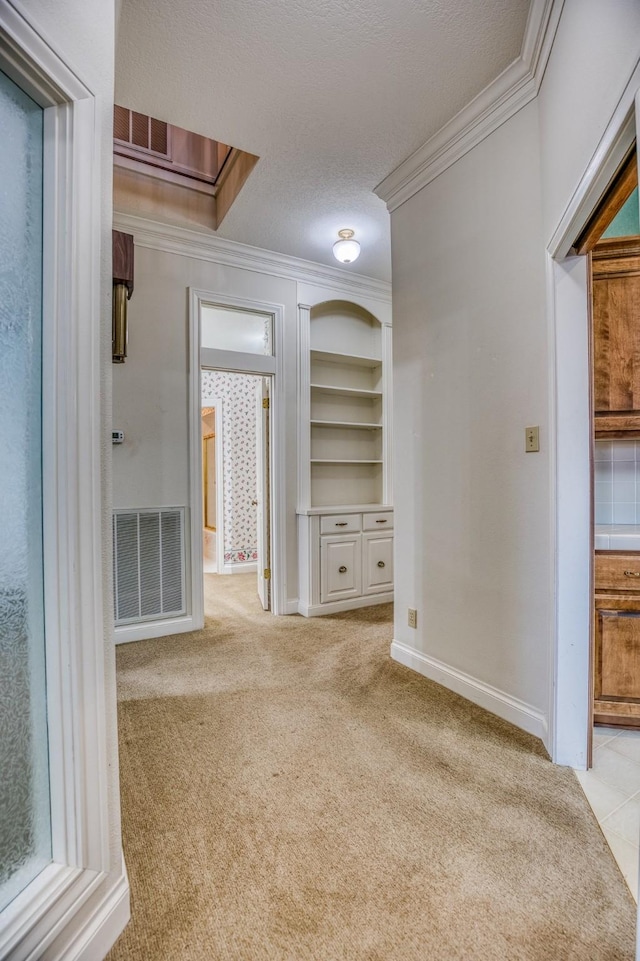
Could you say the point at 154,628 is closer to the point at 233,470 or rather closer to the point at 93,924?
the point at 93,924

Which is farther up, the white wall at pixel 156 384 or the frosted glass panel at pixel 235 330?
the frosted glass panel at pixel 235 330

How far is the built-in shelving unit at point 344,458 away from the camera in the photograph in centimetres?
366

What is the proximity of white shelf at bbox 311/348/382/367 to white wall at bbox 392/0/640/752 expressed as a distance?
1.30 metres

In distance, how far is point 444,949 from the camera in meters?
1.06

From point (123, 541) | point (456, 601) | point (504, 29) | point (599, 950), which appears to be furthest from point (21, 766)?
point (504, 29)

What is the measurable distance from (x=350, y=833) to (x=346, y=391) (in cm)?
324

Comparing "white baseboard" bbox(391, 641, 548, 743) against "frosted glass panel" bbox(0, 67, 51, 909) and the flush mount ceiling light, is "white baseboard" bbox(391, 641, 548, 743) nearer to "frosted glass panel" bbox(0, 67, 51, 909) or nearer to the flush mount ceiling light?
"frosted glass panel" bbox(0, 67, 51, 909)

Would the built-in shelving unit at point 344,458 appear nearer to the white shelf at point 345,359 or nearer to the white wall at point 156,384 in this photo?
the white shelf at point 345,359

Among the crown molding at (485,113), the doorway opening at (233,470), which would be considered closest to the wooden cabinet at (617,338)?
the crown molding at (485,113)

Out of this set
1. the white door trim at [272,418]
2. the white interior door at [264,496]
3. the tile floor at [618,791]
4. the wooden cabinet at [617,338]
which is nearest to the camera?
the tile floor at [618,791]

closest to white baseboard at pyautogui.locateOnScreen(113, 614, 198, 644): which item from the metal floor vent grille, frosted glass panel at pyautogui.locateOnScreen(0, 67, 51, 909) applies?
the metal floor vent grille

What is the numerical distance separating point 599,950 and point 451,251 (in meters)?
2.59

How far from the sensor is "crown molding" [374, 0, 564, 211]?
5.49 feet

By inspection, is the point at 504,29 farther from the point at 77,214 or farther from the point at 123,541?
the point at 123,541
